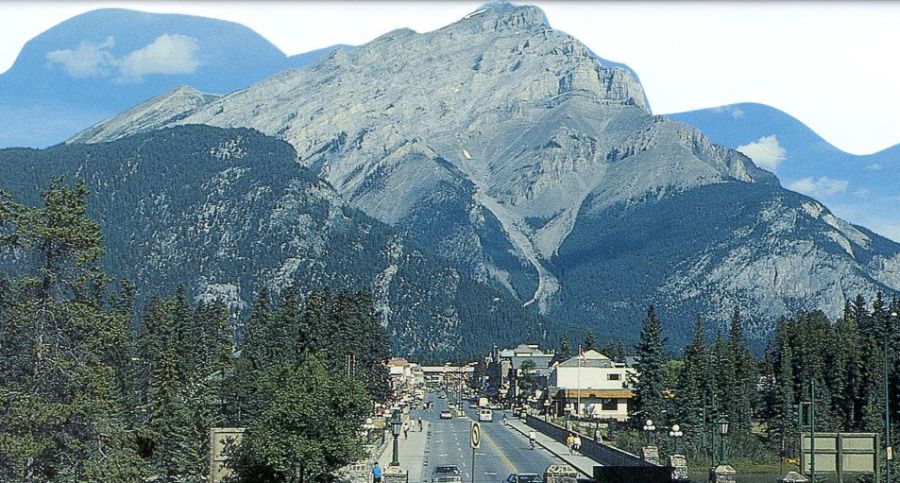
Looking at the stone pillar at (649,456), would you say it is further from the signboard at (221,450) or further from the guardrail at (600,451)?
the signboard at (221,450)

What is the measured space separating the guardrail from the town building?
36980mm

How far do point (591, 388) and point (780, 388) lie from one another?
6223cm

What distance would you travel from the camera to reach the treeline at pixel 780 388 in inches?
4427

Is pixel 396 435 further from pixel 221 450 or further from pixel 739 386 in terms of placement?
pixel 739 386

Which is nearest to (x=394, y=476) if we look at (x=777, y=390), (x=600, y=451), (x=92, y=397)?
(x=92, y=397)

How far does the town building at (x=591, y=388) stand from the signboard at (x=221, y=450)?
346ft

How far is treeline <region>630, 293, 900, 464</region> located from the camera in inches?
4427

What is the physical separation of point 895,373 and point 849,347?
13417 millimetres

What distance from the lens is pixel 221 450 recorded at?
211 ft

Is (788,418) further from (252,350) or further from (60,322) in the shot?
(60,322)

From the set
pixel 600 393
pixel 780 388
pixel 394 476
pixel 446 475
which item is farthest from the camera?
pixel 600 393

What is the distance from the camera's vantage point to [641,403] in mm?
132000

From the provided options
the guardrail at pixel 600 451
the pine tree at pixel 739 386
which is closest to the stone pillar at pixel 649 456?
the guardrail at pixel 600 451

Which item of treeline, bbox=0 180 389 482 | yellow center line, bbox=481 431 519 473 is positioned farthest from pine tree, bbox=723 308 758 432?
treeline, bbox=0 180 389 482
